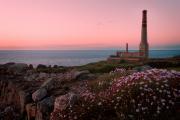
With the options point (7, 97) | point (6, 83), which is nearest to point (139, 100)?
point (7, 97)

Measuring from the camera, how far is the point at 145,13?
2116 inches

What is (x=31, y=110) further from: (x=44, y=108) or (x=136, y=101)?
(x=136, y=101)

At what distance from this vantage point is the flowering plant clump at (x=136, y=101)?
9445 mm

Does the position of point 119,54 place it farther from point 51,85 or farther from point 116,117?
point 116,117

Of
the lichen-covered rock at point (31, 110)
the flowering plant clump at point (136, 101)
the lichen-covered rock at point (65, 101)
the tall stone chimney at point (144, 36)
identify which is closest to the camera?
the flowering plant clump at point (136, 101)

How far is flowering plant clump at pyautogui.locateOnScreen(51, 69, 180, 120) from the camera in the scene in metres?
9.45

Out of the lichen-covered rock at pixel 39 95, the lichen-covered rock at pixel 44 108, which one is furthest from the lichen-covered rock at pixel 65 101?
the lichen-covered rock at pixel 39 95

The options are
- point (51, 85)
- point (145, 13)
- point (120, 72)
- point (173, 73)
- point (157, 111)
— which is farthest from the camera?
point (145, 13)

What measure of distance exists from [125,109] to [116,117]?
0.45 m

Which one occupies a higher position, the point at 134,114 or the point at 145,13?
the point at 145,13

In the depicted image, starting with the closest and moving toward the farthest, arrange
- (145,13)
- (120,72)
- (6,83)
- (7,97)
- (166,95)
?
(166,95)
(120,72)
(7,97)
(6,83)
(145,13)

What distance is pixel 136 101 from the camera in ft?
31.8

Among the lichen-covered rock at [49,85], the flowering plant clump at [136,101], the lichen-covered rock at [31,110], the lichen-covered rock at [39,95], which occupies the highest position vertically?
the flowering plant clump at [136,101]

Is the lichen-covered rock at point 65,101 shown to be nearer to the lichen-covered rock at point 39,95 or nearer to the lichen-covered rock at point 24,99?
the lichen-covered rock at point 39,95
